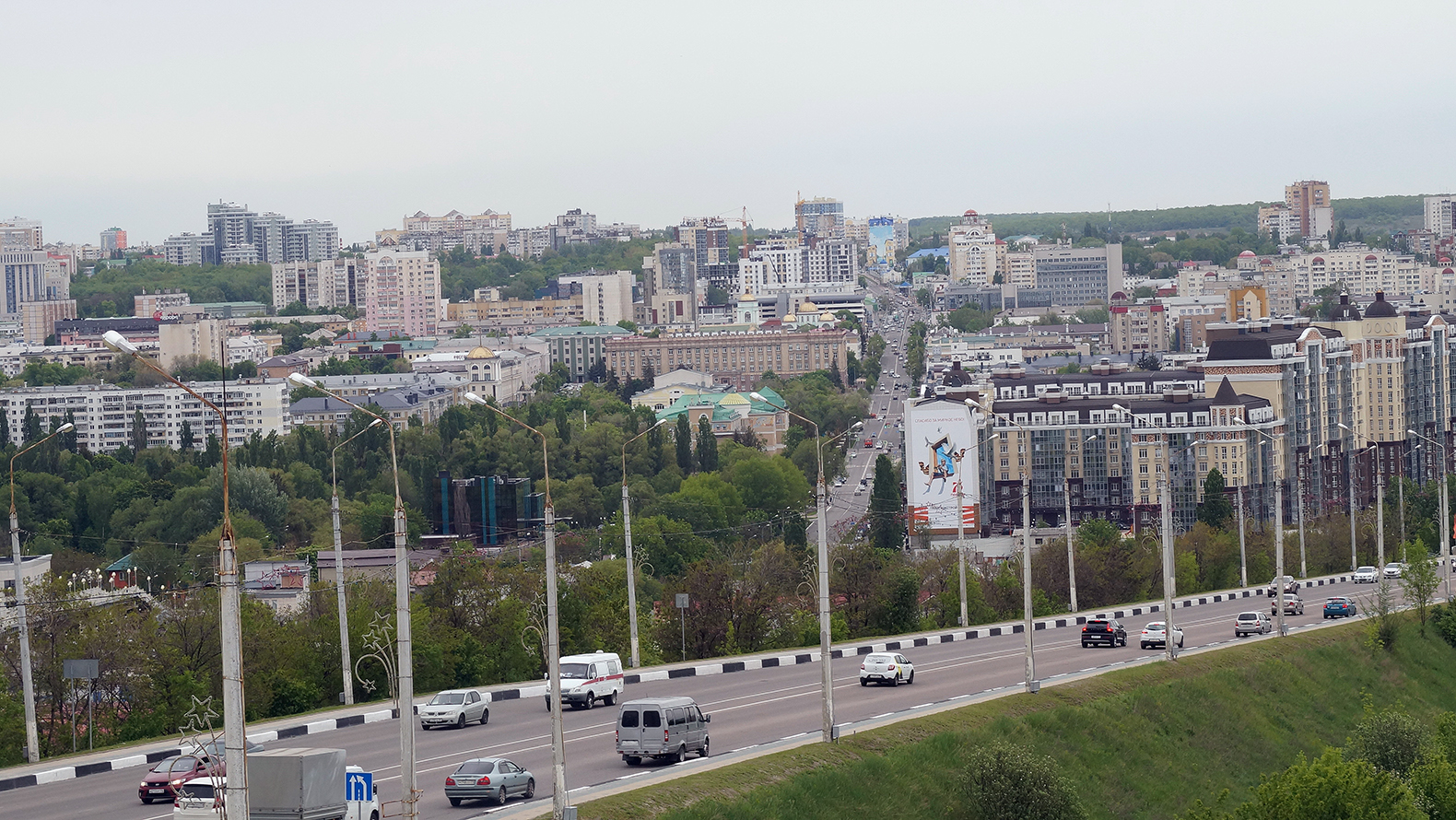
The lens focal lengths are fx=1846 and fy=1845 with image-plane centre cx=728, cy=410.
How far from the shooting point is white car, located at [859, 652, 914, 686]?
37.0 m

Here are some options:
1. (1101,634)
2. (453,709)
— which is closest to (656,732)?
(453,709)

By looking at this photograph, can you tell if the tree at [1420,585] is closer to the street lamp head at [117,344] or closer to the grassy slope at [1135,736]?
the grassy slope at [1135,736]

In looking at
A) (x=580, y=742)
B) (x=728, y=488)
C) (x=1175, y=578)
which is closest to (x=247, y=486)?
(x=728, y=488)

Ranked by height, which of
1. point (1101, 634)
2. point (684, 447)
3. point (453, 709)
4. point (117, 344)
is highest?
point (117, 344)

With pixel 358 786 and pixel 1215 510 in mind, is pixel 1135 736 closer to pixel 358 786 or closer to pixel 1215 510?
pixel 358 786

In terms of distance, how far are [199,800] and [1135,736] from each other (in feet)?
64.2

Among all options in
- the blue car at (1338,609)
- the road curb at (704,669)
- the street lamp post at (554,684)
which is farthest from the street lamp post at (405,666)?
the blue car at (1338,609)

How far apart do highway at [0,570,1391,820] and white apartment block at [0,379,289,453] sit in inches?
5105

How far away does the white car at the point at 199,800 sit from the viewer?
63.3ft

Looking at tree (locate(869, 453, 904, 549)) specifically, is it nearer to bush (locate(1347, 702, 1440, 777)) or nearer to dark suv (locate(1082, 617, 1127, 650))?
dark suv (locate(1082, 617, 1127, 650))

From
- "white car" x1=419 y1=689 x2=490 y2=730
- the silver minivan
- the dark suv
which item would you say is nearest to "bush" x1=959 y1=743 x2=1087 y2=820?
the silver minivan

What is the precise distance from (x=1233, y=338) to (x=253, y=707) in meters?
98.6

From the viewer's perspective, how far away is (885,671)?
37.0 m

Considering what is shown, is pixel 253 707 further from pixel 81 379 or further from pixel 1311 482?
pixel 81 379
